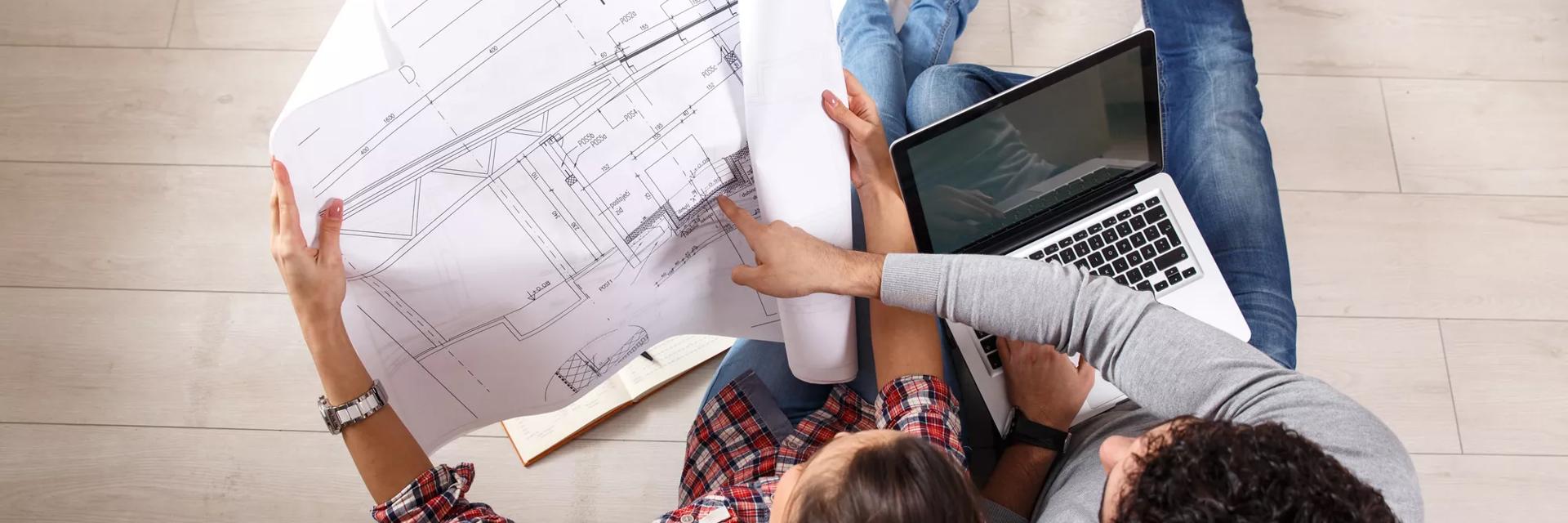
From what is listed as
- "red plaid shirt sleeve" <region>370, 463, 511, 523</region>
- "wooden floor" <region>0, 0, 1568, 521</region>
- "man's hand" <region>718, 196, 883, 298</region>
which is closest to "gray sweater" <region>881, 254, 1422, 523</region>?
"man's hand" <region>718, 196, 883, 298</region>

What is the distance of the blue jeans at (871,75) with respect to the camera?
0.97 metres

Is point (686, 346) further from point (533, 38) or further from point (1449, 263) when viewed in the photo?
point (1449, 263)

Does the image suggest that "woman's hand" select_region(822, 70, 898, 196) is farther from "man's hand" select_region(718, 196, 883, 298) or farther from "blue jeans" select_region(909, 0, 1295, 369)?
"blue jeans" select_region(909, 0, 1295, 369)

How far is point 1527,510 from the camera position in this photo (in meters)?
1.24

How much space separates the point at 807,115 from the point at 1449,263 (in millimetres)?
1161

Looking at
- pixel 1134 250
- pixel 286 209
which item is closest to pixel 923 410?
pixel 1134 250

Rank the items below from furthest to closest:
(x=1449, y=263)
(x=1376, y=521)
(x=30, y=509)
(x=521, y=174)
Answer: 1. (x=1449, y=263)
2. (x=30, y=509)
3. (x=521, y=174)
4. (x=1376, y=521)

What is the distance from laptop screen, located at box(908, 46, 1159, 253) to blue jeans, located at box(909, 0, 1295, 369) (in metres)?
0.17

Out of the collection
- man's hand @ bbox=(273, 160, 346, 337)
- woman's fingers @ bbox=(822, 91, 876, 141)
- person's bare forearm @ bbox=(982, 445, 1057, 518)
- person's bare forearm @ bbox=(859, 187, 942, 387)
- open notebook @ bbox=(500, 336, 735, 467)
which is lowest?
person's bare forearm @ bbox=(982, 445, 1057, 518)

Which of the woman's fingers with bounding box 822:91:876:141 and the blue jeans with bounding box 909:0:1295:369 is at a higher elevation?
the woman's fingers with bounding box 822:91:876:141

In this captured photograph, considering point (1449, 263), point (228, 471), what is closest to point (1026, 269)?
point (1449, 263)

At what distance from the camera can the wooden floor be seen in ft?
3.95

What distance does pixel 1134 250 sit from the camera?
3.11 feet

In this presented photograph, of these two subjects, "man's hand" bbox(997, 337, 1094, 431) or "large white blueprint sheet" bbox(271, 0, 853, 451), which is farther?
"man's hand" bbox(997, 337, 1094, 431)
